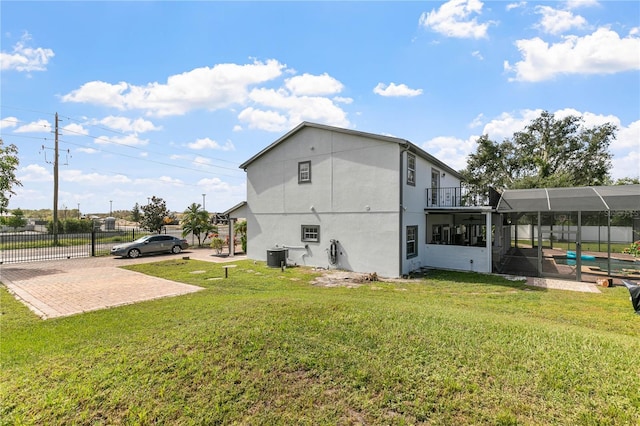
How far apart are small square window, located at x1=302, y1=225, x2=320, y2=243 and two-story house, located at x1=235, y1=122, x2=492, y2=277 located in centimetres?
5

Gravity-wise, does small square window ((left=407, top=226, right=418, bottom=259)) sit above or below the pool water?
above

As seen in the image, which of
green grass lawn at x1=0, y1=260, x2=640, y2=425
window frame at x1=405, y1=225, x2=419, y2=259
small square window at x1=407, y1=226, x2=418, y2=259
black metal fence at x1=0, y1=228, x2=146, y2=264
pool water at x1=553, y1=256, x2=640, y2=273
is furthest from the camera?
black metal fence at x1=0, y1=228, x2=146, y2=264

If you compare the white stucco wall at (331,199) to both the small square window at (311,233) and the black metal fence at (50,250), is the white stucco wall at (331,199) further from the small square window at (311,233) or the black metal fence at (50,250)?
the black metal fence at (50,250)

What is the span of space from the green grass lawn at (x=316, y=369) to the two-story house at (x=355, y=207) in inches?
265

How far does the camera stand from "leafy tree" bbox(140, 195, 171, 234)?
31.7 metres

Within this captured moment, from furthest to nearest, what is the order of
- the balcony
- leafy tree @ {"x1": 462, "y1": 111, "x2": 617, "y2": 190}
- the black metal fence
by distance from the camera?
leafy tree @ {"x1": 462, "y1": 111, "x2": 617, "y2": 190}, the black metal fence, the balcony

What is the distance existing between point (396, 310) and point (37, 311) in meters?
8.84

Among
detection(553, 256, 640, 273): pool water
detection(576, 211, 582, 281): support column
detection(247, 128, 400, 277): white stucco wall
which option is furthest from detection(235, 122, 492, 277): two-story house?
detection(553, 256, 640, 273): pool water

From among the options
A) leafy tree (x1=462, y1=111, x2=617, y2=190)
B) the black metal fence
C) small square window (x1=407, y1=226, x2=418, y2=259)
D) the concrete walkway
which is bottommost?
the concrete walkway

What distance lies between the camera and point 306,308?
6199 mm

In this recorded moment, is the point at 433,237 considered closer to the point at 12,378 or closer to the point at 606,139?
the point at 12,378

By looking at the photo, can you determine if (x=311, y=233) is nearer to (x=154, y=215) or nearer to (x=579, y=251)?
(x=579, y=251)

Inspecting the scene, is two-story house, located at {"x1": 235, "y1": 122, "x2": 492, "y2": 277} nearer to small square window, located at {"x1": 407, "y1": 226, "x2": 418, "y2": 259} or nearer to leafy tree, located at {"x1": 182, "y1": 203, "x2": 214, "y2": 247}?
small square window, located at {"x1": 407, "y1": 226, "x2": 418, "y2": 259}

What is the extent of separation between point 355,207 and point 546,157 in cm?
2849
